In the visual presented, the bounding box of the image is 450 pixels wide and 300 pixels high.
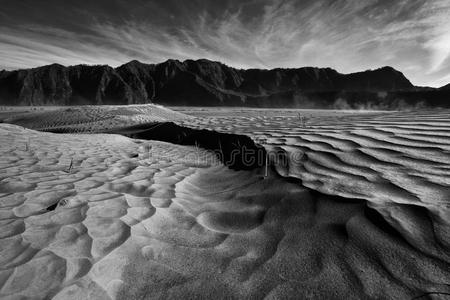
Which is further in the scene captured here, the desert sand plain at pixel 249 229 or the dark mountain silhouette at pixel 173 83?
the dark mountain silhouette at pixel 173 83

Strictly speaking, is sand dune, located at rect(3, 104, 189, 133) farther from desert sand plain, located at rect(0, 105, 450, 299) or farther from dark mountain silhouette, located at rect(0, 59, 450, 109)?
dark mountain silhouette, located at rect(0, 59, 450, 109)

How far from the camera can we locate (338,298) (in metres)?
1.16

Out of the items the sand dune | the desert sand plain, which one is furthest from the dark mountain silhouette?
the desert sand plain

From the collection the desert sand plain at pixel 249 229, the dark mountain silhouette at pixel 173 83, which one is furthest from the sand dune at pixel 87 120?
the dark mountain silhouette at pixel 173 83

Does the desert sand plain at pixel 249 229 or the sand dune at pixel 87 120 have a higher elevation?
the desert sand plain at pixel 249 229

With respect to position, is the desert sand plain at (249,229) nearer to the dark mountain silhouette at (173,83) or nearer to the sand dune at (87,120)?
the sand dune at (87,120)

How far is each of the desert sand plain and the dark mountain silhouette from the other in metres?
97.8

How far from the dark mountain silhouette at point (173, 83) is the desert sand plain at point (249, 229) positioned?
97823 mm

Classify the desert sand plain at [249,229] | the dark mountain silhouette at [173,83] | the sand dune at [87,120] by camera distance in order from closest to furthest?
the desert sand plain at [249,229]
the sand dune at [87,120]
the dark mountain silhouette at [173,83]

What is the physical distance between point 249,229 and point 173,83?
129751 mm

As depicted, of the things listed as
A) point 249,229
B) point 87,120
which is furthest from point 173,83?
point 249,229

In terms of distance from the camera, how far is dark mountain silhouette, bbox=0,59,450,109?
116 m

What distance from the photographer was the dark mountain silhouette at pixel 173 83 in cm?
11554

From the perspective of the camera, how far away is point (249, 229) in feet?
5.97
